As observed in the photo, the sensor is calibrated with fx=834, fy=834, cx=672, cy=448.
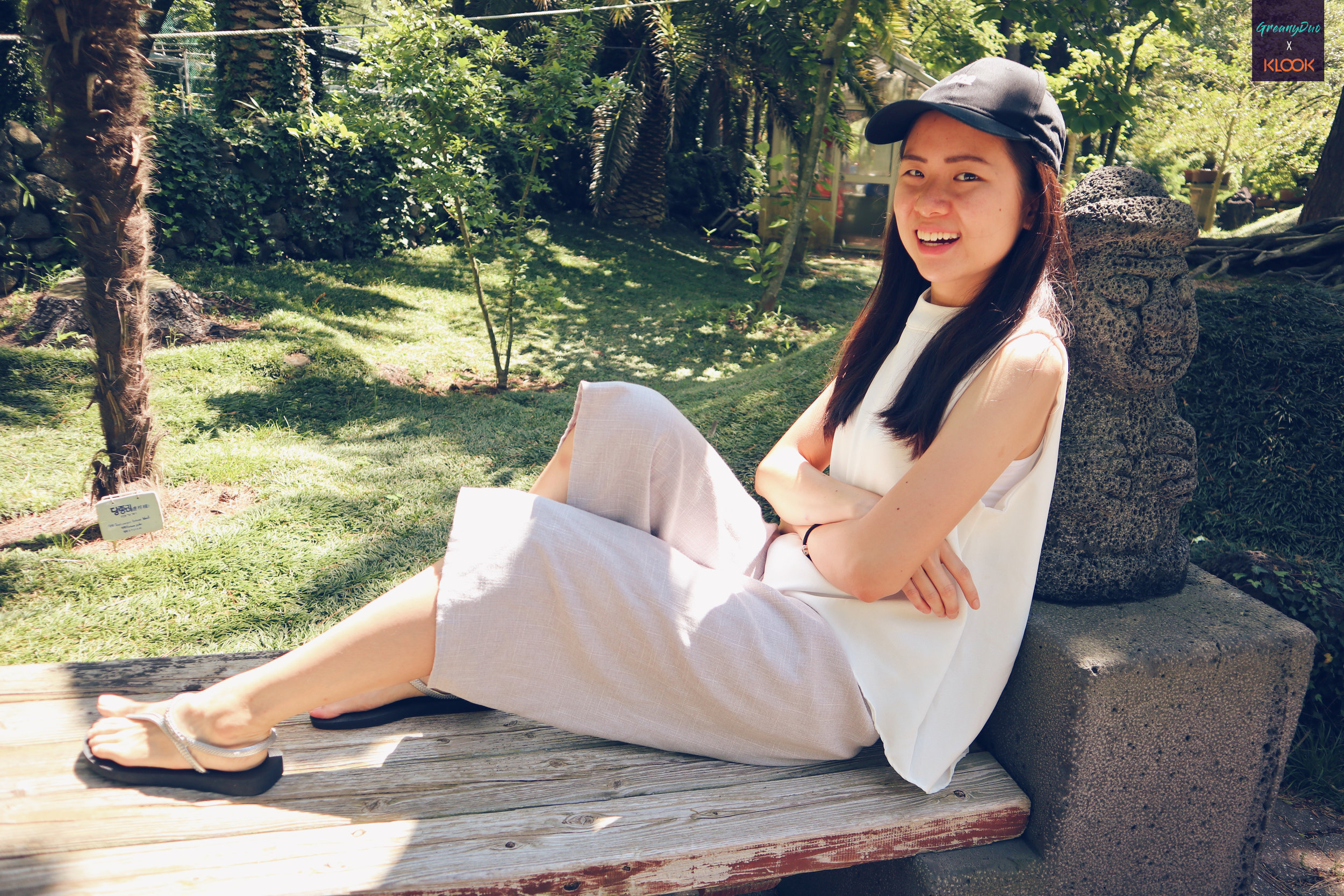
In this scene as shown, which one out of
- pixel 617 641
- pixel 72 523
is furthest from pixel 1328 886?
pixel 72 523

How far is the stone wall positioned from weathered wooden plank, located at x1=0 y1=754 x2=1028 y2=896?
7.10 meters

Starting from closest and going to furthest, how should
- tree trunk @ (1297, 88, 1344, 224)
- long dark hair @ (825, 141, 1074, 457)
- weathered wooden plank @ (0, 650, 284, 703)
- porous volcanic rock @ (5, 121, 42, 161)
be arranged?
long dark hair @ (825, 141, 1074, 457) → weathered wooden plank @ (0, 650, 284, 703) → tree trunk @ (1297, 88, 1344, 224) → porous volcanic rock @ (5, 121, 42, 161)

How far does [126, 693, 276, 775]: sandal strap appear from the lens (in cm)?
153

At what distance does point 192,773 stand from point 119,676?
506 millimetres

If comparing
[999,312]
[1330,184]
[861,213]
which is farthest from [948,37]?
[999,312]

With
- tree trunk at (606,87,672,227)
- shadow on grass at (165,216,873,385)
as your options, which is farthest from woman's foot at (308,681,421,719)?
tree trunk at (606,87,672,227)

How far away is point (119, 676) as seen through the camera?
188 centimetres

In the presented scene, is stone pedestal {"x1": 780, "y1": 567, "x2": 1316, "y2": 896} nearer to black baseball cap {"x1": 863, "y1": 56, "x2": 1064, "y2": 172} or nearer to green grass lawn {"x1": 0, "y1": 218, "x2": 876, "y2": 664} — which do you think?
black baseball cap {"x1": 863, "y1": 56, "x2": 1064, "y2": 172}

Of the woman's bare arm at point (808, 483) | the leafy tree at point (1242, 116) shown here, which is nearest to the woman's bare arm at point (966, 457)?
the woman's bare arm at point (808, 483)

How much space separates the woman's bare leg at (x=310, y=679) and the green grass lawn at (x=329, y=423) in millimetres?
1455

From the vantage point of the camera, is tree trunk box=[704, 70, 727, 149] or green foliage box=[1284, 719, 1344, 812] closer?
green foliage box=[1284, 719, 1344, 812]

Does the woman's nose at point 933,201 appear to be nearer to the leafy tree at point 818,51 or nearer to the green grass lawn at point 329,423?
the green grass lawn at point 329,423

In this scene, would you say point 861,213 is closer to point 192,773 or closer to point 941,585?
point 941,585

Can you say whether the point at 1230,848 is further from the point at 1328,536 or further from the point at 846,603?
the point at 1328,536
